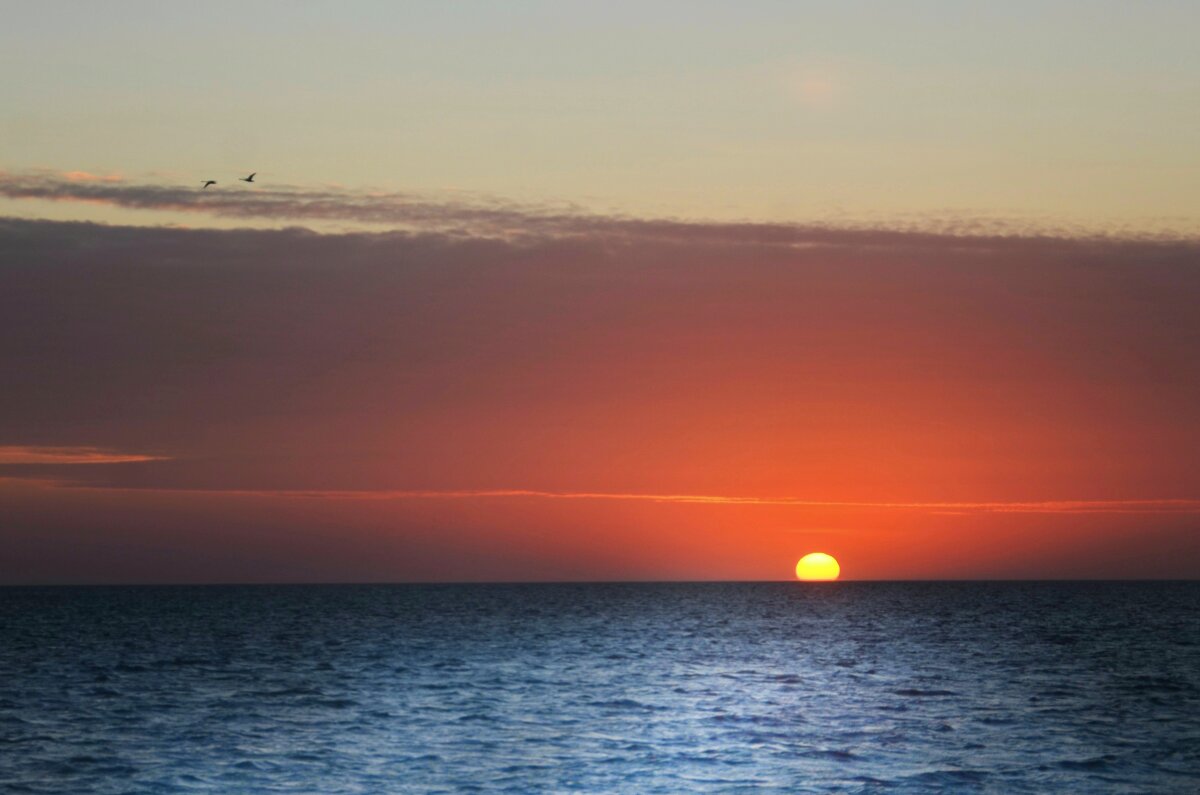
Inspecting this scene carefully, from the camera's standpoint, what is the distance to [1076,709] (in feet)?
190

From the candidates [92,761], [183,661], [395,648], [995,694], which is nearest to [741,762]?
[92,761]

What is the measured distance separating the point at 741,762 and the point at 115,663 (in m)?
52.1

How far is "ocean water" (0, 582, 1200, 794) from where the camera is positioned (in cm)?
4006

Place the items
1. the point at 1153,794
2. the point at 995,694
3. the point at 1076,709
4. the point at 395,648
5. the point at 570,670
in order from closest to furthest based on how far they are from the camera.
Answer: the point at 1153,794 → the point at 1076,709 → the point at 995,694 → the point at 570,670 → the point at 395,648

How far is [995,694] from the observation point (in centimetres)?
6388

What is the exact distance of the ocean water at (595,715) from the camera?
40.1m

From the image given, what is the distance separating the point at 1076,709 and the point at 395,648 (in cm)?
5114

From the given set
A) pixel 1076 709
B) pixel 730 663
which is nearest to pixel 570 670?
pixel 730 663

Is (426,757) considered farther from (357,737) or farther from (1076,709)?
(1076,709)

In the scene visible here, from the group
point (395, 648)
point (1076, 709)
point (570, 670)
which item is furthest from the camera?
point (395, 648)

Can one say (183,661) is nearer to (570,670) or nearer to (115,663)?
(115,663)

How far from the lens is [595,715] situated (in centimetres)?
5356

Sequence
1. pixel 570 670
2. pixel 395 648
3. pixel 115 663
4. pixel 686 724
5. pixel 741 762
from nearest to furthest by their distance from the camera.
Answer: pixel 741 762, pixel 686 724, pixel 570 670, pixel 115 663, pixel 395 648

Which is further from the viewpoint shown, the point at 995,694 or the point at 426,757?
the point at 995,694
